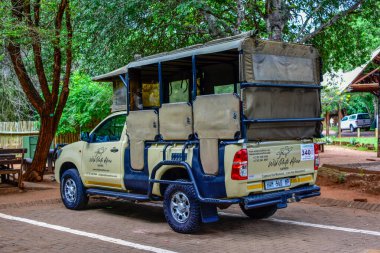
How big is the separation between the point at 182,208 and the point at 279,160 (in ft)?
5.39

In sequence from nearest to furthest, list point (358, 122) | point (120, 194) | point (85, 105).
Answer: point (120, 194)
point (85, 105)
point (358, 122)

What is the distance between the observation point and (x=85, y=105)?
74.1 feet

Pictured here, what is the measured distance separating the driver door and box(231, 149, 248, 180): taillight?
2708mm

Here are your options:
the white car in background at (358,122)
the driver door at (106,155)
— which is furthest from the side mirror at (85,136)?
the white car in background at (358,122)

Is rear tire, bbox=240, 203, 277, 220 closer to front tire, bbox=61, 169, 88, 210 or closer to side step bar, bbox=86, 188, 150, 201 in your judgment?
side step bar, bbox=86, 188, 150, 201

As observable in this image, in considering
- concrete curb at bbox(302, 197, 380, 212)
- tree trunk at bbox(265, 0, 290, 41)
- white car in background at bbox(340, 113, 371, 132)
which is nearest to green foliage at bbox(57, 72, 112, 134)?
tree trunk at bbox(265, 0, 290, 41)

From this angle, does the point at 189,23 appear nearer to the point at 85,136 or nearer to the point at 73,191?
the point at 85,136

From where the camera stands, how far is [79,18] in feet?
49.0

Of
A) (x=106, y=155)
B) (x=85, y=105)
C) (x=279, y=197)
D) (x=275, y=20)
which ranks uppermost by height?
(x=275, y=20)

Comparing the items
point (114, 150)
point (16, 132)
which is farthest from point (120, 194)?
point (16, 132)

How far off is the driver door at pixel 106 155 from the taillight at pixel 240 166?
271cm

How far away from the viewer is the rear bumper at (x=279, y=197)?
7355mm

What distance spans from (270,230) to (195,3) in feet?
21.6

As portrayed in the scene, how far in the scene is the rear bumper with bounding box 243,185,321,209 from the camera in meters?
7.36
